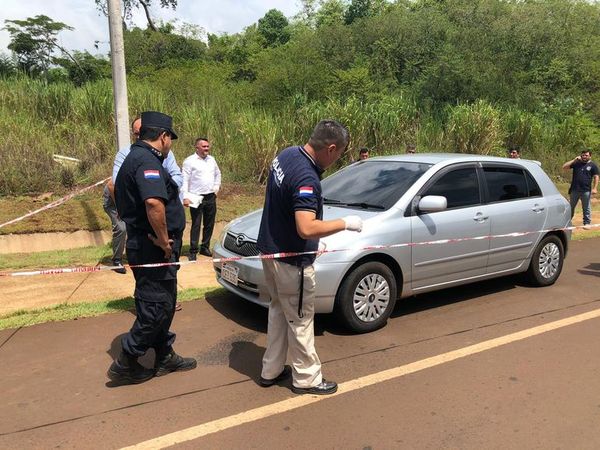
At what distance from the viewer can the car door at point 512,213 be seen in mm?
5809

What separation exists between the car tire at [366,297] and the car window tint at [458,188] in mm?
1055

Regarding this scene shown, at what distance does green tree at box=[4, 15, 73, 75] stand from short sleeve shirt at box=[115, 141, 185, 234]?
99.0 feet

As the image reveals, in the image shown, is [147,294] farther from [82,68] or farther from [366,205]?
[82,68]

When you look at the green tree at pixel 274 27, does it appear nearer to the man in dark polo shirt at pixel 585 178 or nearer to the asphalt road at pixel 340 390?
the man in dark polo shirt at pixel 585 178

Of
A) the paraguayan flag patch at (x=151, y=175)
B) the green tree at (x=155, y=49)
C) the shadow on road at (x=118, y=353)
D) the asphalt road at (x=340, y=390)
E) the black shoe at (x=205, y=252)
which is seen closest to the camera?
the asphalt road at (x=340, y=390)

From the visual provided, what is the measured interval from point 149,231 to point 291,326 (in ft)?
3.82

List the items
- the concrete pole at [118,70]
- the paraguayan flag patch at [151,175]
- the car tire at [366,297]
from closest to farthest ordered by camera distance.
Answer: the paraguayan flag patch at [151,175]
the car tire at [366,297]
the concrete pole at [118,70]

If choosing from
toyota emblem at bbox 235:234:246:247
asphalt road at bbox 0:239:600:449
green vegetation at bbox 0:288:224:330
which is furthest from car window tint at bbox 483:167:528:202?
green vegetation at bbox 0:288:224:330

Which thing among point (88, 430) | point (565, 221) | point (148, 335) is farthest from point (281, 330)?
point (565, 221)

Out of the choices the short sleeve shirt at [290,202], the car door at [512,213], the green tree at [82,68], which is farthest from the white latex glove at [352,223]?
the green tree at [82,68]

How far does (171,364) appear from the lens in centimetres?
398

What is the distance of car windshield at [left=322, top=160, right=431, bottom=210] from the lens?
5244 millimetres

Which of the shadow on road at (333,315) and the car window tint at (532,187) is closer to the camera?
the shadow on road at (333,315)

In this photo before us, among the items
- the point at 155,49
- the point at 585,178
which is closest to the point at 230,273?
the point at 585,178
